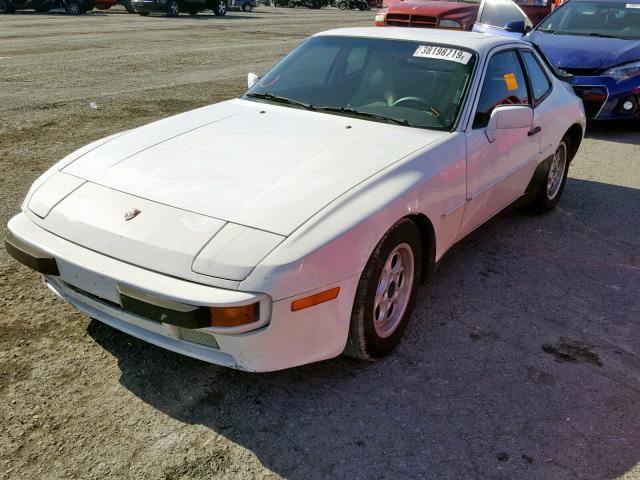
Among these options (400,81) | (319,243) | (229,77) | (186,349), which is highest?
(400,81)

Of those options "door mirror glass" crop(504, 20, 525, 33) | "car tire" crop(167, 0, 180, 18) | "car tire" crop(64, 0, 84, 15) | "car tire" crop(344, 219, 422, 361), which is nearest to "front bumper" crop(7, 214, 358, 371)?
"car tire" crop(344, 219, 422, 361)

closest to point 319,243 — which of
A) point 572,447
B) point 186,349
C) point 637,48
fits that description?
point 186,349

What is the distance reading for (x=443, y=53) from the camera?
404 cm

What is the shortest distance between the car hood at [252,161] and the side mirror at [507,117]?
37cm

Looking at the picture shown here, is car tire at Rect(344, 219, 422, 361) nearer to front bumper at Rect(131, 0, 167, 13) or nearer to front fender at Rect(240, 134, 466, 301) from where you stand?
front fender at Rect(240, 134, 466, 301)

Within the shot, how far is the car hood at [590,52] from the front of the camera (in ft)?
26.2

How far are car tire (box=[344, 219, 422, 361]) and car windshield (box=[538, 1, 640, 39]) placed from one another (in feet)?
22.3

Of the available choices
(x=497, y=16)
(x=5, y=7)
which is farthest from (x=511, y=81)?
(x=5, y=7)

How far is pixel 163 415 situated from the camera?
9.08 feet

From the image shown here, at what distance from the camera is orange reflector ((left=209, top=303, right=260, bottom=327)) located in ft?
8.16

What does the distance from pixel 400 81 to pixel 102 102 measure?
6053 mm

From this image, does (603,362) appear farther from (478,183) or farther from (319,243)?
(319,243)

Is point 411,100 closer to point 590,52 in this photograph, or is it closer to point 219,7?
point 590,52

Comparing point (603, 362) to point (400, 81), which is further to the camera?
point (400, 81)
